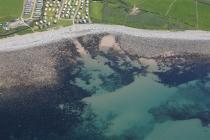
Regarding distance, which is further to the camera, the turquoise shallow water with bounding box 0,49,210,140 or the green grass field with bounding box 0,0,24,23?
the green grass field with bounding box 0,0,24,23

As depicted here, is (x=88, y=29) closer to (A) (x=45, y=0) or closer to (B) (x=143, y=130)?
(A) (x=45, y=0)

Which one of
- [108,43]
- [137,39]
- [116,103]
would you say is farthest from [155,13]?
[116,103]

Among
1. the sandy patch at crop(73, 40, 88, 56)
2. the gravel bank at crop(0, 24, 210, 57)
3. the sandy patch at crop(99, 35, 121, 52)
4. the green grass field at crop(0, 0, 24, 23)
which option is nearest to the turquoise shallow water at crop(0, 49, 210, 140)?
the sandy patch at crop(73, 40, 88, 56)

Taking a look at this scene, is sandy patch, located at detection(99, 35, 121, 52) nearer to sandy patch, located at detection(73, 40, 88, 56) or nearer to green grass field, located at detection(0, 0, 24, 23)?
sandy patch, located at detection(73, 40, 88, 56)

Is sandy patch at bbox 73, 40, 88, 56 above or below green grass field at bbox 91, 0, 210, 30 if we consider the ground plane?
below

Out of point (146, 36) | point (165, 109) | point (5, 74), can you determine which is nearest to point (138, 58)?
point (146, 36)

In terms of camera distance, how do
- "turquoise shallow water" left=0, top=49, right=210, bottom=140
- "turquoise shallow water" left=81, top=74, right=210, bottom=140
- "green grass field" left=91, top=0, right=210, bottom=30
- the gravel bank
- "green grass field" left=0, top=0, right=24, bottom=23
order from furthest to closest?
1. "green grass field" left=91, top=0, right=210, bottom=30
2. "green grass field" left=0, top=0, right=24, bottom=23
3. the gravel bank
4. "turquoise shallow water" left=81, top=74, right=210, bottom=140
5. "turquoise shallow water" left=0, top=49, right=210, bottom=140

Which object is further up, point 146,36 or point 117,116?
point 146,36
